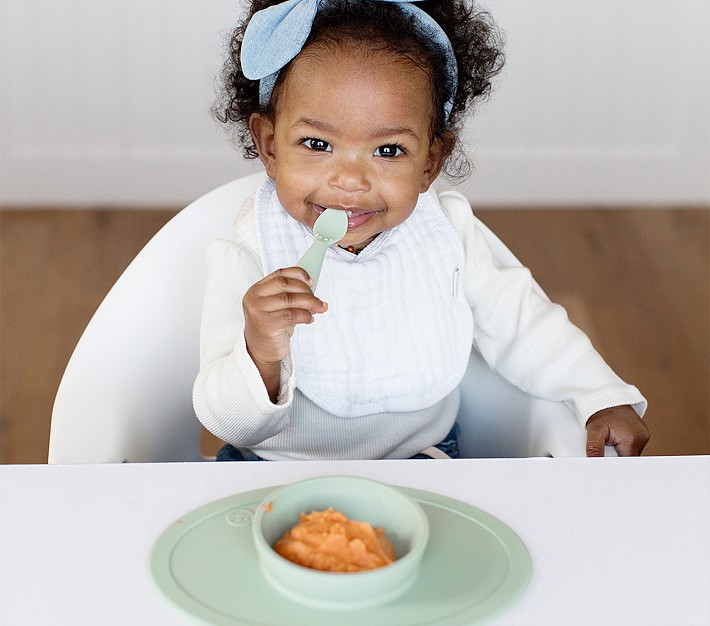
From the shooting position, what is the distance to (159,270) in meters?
1.14

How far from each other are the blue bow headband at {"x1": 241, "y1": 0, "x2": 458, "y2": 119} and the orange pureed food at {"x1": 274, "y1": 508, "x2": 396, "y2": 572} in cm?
57

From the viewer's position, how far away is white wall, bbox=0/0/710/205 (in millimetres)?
2914

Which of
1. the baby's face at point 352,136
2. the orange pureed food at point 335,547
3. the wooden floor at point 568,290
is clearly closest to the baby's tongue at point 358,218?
the baby's face at point 352,136

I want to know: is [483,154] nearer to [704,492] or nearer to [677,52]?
[677,52]

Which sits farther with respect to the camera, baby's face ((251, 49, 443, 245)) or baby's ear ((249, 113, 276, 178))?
baby's ear ((249, 113, 276, 178))

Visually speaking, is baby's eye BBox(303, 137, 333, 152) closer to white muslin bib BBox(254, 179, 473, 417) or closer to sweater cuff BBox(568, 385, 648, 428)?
white muslin bib BBox(254, 179, 473, 417)

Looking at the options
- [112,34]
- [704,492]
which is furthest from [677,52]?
[704,492]

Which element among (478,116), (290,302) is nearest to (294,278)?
(290,302)

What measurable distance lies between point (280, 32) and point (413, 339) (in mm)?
368

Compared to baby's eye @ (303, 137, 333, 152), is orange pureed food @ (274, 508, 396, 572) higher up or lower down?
lower down

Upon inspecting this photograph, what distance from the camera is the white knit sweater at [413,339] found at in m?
1.01

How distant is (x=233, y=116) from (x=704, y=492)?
29.4 inches

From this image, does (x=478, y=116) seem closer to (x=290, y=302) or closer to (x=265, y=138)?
(x=265, y=138)

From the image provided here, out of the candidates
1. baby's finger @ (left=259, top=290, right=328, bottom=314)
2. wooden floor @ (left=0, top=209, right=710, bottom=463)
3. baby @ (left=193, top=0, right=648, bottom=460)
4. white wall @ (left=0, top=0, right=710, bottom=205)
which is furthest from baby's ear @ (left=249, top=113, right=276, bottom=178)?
white wall @ (left=0, top=0, right=710, bottom=205)
